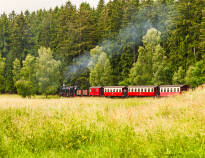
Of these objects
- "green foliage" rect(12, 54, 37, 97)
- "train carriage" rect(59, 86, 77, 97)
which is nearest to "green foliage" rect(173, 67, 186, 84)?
"train carriage" rect(59, 86, 77, 97)

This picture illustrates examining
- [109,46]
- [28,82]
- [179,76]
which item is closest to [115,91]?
[179,76]

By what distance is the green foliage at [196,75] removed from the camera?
113 ft

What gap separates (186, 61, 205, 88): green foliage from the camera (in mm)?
34469

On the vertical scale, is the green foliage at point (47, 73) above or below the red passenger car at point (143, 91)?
above

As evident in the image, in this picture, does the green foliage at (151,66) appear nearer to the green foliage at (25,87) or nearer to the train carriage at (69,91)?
the train carriage at (69,91)

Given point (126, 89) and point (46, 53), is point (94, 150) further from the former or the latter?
point (46, 53)

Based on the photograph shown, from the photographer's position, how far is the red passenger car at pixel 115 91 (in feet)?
127

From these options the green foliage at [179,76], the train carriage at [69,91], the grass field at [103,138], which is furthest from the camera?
the train carriage at [69,91]

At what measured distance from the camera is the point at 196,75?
117 feet

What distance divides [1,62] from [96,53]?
29295mm

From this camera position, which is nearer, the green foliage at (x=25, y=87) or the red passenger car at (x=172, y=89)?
the red passenger car at (x=172, y=89)

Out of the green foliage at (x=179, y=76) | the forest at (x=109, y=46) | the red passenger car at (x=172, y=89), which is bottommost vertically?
the red passenger car at (x=172, y=89)

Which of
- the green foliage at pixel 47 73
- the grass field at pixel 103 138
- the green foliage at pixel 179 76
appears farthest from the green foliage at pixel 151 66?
the grass field at pixel 103 138

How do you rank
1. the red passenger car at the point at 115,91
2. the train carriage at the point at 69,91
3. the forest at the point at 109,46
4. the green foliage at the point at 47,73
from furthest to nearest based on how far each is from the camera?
the train carriage at the point at 69,91
the green foliage at the point at 47,73
the forest at the point at 109,46
the red passenger car at the point at 115,91
